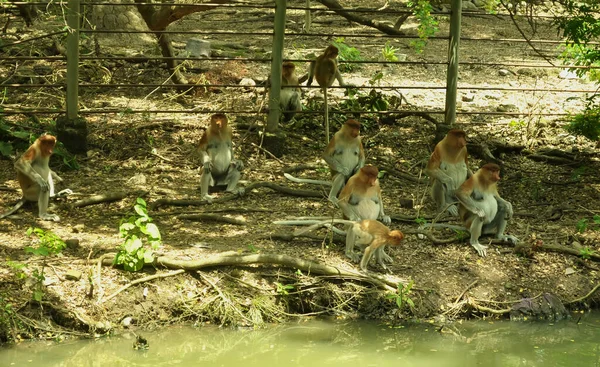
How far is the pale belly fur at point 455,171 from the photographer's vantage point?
11.1m

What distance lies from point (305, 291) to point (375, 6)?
1572 cm

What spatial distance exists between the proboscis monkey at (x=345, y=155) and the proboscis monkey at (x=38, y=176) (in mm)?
3300

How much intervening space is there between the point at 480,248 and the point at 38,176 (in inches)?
198

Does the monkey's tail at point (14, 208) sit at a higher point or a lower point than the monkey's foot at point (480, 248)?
higher

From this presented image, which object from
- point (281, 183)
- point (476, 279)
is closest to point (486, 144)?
point (281, 183)

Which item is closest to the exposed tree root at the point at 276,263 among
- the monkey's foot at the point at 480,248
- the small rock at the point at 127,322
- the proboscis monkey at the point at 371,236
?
the proboscis monkey at the point at 371,236

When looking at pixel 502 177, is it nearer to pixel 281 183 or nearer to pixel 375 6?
pixel 281 183

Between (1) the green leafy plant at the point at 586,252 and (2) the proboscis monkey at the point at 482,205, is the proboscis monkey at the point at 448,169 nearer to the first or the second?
(2) the proboscis monkey at the point at 482,205

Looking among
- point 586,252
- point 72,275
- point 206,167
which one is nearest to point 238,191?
point 206,167

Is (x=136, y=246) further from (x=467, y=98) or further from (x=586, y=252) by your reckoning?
(x=467, y=98)

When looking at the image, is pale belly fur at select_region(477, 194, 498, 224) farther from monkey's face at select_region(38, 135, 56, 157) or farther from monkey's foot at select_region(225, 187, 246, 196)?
monkey's face at select_region(38, 135, 56, 157)

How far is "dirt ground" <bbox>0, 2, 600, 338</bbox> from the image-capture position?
29.5 feet

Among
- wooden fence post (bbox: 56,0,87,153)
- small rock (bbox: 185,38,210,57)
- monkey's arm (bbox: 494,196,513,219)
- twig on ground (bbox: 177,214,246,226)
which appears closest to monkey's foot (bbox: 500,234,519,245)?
monkey's arm (bbox: 494,196,513,219)

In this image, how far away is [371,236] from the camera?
941cm
